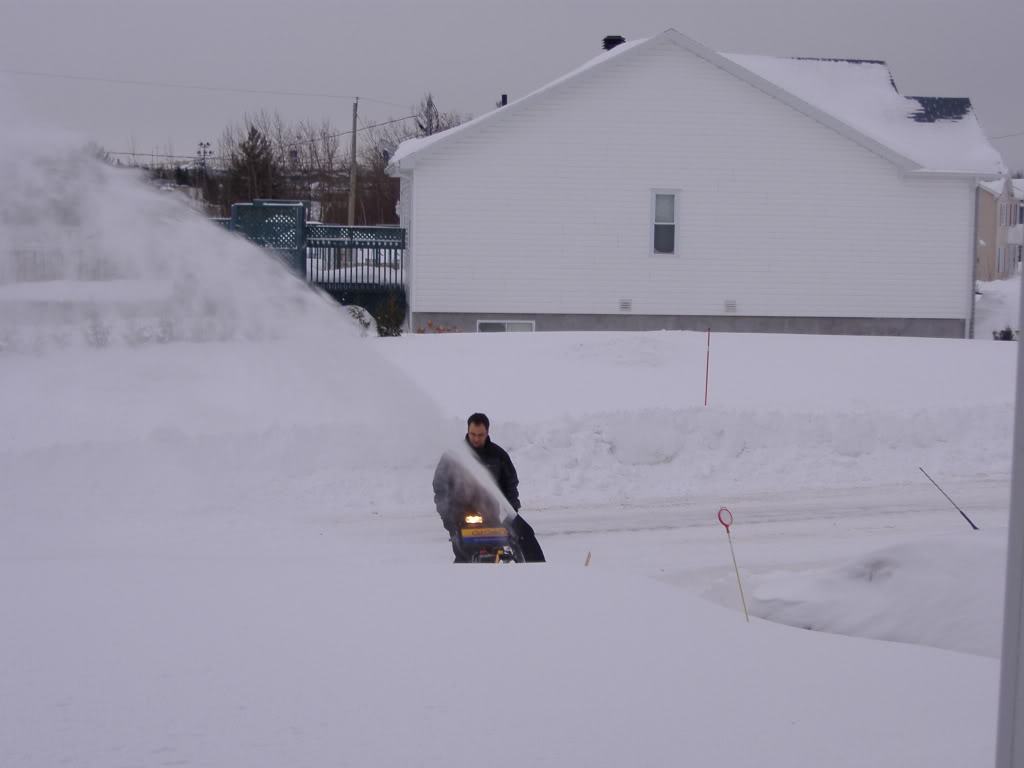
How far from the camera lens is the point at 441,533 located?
10.6 m

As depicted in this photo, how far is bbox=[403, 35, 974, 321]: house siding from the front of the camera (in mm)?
23891

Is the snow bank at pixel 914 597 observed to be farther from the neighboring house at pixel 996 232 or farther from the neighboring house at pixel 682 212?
the neighboring house at pixel 996 232

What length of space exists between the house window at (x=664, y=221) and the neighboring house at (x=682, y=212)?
1.2 inches

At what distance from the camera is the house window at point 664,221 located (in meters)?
24.5

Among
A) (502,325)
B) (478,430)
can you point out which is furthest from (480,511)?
(502,325)

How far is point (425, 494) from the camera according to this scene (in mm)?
12023

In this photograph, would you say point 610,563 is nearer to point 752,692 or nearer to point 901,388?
point 752,692

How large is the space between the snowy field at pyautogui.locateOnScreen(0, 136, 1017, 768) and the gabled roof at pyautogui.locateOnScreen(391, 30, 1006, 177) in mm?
5954

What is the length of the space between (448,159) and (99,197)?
11.9 metres

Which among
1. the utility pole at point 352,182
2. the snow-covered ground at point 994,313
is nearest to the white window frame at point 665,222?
the snow-covered ground at point 994,313

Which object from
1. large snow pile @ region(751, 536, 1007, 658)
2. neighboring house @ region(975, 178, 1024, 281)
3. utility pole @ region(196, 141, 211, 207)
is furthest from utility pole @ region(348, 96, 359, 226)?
large snow pile @ region(751, 536, 1007, 658)

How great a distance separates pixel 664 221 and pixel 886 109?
7.43m

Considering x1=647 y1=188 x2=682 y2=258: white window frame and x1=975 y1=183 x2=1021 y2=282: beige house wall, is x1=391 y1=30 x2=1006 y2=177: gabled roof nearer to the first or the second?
x1=647 y1=188 x2=682 y2=258: white window frame

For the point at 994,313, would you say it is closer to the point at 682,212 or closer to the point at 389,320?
the point at 682,212
